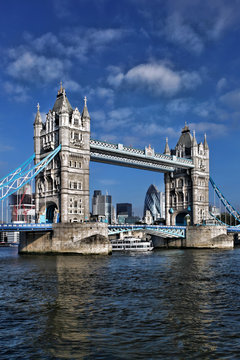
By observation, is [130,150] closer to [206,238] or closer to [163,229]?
[163,229]

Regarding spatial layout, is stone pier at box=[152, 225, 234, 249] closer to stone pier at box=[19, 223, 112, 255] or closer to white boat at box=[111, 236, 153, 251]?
white boat at box=[111, 236, 153, 251]

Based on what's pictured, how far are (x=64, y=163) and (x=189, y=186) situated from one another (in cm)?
3956

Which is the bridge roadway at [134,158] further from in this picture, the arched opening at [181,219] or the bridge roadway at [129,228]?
the bridge roadway at [129,228]

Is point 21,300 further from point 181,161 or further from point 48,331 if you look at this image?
point 181,161

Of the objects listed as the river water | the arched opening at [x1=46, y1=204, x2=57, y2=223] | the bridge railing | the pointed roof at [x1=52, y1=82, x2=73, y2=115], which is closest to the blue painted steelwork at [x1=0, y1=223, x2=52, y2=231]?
the arched opening at [x1=46, y1=204, x2=57, y2=223]

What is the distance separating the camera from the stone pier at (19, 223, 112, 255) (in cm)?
6203

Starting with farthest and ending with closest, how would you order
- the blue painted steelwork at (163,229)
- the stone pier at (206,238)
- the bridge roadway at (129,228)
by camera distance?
the stone pier at (206,238)
the blue painted steelwork at (163,229)
the bridge roadway at (129,228)

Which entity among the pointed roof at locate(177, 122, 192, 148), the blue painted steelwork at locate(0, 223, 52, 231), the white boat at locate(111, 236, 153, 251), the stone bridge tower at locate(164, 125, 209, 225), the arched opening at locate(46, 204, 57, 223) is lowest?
the white boat at locate(111, 236, 153, 251)

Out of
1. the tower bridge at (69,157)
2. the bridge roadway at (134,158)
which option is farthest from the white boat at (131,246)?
the bridge roadway at (134,158)

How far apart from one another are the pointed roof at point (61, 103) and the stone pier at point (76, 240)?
21628mm

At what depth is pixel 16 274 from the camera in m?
39.2

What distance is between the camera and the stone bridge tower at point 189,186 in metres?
96.8

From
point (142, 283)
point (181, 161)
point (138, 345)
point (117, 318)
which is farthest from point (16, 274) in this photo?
point (181, 161)

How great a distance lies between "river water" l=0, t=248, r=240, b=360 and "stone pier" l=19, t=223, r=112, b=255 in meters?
25.8
